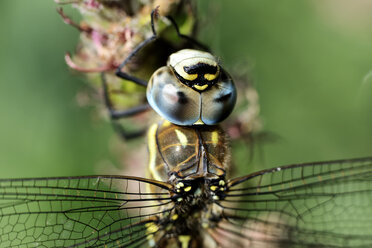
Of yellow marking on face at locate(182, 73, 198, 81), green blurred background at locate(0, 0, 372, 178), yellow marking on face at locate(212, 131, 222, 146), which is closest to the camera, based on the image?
yellow marking on face at locate(182, 73, 198, 81)

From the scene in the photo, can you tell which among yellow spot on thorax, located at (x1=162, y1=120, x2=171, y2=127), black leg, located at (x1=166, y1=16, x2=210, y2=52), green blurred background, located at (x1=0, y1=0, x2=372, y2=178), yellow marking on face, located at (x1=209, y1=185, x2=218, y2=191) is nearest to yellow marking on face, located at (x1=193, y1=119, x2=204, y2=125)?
yellow spot on thorax, located at (x1=162, y1=120, x2=171, y2=127)

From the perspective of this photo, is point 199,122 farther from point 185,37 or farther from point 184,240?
point 184,240

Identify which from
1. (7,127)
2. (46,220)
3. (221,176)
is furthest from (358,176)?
(7,127)

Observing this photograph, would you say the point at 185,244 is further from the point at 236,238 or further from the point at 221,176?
the point at 221,176

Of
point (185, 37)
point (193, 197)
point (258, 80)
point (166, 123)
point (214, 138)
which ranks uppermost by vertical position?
point (258, 80)

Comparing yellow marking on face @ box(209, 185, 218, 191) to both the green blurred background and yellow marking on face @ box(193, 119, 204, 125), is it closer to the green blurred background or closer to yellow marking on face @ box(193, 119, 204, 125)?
yellow marking on face @ box(193, 119, 204, 125)

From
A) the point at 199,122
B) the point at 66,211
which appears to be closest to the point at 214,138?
the point at 199,122

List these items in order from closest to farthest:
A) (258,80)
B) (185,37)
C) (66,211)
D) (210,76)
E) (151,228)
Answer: (66,211) → (210,76) → (151,228) → (185,37) → (258,80)
